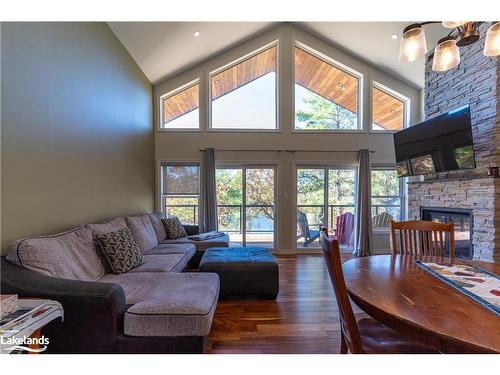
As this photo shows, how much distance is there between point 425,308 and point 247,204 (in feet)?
13.9

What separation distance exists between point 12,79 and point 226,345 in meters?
2.44

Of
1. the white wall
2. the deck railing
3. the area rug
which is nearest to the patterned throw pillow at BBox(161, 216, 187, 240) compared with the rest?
the deck railing

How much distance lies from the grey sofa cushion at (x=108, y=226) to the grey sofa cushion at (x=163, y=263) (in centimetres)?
46

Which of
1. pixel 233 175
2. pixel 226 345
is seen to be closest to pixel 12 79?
pixel 226 345

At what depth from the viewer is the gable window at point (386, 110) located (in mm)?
5281

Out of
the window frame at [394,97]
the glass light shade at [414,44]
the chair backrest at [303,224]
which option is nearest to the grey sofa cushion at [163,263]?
the glass light shade at [414,44]

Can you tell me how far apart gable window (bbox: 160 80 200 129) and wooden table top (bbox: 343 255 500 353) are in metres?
4.48

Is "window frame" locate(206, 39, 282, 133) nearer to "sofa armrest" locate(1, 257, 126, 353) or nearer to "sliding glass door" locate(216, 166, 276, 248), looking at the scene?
"sliding glass door" locate(216, 166, 276, 248)

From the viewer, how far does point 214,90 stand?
5.23m

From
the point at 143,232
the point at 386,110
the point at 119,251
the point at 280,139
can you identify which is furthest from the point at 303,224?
the point at 119,251

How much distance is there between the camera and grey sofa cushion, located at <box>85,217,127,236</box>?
2416mm

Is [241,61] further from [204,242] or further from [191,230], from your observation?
[204,242]

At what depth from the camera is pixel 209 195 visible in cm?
496
